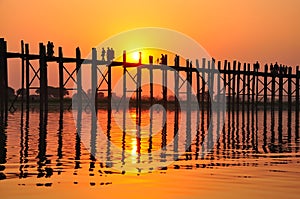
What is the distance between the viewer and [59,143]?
57.2ft

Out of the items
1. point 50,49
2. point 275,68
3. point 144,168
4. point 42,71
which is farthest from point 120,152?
point 275,68

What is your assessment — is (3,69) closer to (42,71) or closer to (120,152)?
(42,71)

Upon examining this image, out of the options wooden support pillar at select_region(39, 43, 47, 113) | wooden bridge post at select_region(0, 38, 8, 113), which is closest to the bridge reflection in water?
wooden bridge post at select_region(0, 38, 8, 113)

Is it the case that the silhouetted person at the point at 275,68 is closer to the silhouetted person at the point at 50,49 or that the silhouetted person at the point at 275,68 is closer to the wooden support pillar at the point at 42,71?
the silhouetted person at the point at 50,49

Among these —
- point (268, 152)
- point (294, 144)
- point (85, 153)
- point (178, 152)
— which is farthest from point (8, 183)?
point (294, 144)

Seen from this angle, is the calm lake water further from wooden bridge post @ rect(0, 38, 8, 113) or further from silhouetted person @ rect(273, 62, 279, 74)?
silhouetted person @ rect(273, 62, 279, 74)

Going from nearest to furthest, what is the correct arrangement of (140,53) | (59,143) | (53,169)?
(53,169)
(59,143)
(140,53)

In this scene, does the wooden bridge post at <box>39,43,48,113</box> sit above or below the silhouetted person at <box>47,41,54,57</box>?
below

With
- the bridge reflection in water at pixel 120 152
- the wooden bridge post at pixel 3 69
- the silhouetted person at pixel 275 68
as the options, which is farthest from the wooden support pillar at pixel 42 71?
the silhouetted person at pixel 275 68

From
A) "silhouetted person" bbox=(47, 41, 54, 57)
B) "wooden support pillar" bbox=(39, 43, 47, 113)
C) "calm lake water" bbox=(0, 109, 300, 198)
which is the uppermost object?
"silhouetted person" bbox=(47, 41, 54, 57)

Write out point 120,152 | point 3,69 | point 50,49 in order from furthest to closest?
point 50,49
point 3,69
point 120,152

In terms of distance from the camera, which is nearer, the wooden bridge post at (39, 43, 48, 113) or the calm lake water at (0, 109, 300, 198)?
the calm lake water at (0, 109, 300, 198)

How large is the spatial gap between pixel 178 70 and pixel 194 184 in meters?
35.6

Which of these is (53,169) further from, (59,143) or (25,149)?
(59,143)
